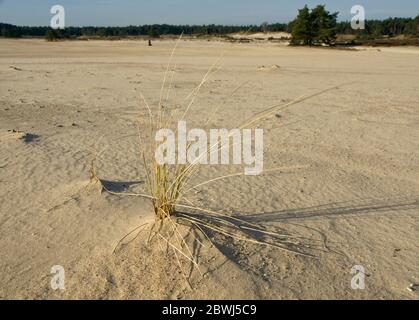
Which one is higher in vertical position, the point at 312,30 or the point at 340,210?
the point at 312,30

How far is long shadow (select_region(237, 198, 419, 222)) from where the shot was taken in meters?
3.26

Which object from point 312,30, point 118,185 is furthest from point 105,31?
point 118,185

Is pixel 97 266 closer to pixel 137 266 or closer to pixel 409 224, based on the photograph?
pixel 137 266

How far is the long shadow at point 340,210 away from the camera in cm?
326

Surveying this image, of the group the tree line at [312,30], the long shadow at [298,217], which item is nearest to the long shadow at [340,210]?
the long shadow at [298,217]

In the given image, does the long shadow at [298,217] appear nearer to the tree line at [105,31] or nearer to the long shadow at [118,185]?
the long shadow at [118,185]

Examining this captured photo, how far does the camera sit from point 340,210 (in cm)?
346

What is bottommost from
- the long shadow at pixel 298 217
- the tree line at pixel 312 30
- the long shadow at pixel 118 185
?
the long shadow at pixel 298 217

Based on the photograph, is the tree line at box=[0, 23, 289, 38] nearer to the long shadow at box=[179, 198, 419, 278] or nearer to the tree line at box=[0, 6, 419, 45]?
the tree line at box=[0, 6, 419, 45]

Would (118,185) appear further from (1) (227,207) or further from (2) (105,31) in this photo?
(2) (105,31)

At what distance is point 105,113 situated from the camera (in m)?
6.89
